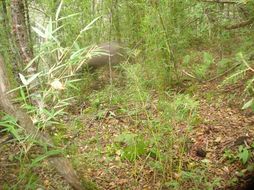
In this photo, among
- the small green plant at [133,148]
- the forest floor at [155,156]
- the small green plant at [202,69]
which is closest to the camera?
the forest floor at [155,156]

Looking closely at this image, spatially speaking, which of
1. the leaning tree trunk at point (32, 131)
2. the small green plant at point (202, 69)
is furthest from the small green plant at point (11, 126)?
the small green plant at point (202, 69)

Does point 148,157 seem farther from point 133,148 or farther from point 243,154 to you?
point 243,154

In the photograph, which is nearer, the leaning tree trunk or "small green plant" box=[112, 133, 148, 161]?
the leaning tree trunk

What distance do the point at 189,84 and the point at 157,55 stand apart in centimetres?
87

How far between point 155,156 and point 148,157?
8 centimetres

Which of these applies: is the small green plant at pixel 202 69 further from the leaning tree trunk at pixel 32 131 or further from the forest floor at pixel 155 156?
the leaning tree trunk at pixel 32 131

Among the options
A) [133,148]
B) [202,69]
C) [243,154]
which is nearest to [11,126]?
[133,148]

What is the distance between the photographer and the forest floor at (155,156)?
135 inches

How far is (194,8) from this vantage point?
5898mm

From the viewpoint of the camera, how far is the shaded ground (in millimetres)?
3457

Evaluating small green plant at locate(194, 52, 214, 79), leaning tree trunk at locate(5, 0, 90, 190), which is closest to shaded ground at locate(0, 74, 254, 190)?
small green plant at locate(194, 52, 214, 79)

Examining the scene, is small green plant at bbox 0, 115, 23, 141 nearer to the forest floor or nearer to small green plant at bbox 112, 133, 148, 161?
the forest floor

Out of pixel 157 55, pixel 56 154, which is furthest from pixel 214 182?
pixel 157 55

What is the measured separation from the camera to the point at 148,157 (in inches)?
146
